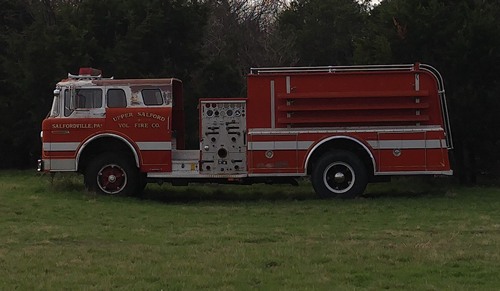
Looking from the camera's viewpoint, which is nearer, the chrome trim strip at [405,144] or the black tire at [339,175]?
the chrome trim strip at [405,144]

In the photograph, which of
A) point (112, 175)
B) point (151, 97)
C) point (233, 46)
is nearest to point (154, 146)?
point (151, 97)

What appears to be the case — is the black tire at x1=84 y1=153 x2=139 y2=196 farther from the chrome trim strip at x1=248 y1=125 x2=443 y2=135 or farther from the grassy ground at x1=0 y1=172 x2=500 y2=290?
the chrome trim strip at x1=248 y1=125 x2=443 y2=135

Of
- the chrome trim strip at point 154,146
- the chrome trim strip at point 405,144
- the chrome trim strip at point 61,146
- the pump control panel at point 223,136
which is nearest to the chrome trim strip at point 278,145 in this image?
the pump control panel at point 223,136

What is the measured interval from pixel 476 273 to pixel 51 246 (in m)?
5.16

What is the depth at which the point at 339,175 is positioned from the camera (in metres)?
15.7

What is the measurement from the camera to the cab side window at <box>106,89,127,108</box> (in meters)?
16.1

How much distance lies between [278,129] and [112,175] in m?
3.84

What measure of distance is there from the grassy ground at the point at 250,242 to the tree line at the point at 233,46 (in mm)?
2810

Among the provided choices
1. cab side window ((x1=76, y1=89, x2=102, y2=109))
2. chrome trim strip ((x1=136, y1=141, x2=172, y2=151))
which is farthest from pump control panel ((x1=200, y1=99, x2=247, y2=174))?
cab side window ((x1=76, y1=89, x2=102, y2=109))

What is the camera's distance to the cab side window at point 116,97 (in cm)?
1609

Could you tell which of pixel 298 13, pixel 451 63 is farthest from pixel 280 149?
pixel 298 13

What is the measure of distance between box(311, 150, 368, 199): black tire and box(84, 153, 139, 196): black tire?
3.99 meters

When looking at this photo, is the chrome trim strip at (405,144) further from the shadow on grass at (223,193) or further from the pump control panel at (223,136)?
the pump control panel at (223,136)

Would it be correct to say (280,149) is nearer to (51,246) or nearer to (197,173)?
(197,173)
